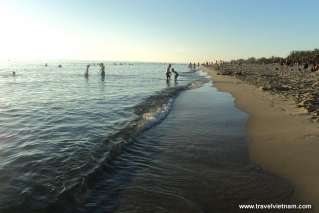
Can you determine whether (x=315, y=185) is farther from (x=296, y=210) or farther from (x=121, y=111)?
(x=121, y=111)

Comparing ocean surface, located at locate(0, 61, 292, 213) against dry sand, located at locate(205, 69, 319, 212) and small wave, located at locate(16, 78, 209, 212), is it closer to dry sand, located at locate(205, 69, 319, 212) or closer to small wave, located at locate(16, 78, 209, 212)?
small wave, located at locate(16, 78, 209, 212)

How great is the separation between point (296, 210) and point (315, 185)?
124cm

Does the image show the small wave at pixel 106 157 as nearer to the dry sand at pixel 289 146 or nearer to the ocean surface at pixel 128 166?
the ocean surface at pixel 128 166

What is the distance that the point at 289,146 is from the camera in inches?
356

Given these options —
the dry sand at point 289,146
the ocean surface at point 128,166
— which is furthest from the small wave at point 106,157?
the dry sand at point 289,146

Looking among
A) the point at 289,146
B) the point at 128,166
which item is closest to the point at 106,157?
the point at 128,166

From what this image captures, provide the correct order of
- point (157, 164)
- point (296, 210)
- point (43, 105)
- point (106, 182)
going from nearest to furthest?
point (296, 210) → point (106, 182) → point (157, 164) → point (43, 105)

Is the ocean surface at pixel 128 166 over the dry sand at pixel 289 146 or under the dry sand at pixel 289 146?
under

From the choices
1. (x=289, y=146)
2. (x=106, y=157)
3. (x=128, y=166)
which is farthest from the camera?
(x=289, y=146)

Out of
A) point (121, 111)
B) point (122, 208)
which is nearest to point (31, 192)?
point (122, 208)

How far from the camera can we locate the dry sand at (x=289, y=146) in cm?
652

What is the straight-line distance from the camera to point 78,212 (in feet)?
18.1

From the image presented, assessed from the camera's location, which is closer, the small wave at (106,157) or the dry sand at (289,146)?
the small wave at (106,157)

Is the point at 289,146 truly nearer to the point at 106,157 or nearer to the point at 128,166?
the point at 128,166
